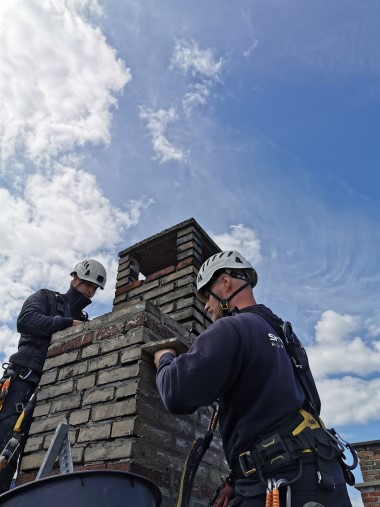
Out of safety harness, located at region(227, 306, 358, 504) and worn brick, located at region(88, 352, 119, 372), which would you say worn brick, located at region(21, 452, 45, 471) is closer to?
worn brick, located at region(88, 352, 119, 372)

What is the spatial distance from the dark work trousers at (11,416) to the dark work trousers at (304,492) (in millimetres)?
2061

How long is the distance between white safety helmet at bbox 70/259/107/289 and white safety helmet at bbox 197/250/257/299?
2.05 m

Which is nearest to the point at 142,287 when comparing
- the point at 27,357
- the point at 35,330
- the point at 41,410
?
the point at 35,330

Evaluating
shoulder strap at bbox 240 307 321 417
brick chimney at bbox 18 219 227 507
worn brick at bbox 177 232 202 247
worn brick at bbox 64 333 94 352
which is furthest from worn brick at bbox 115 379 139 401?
worn brick at bbox 177 232 202 247

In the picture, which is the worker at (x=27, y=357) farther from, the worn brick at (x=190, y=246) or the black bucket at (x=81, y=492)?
the black bucket at (x=81, y=492)

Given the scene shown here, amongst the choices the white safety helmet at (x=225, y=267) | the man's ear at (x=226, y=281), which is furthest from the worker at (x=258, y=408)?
the white safety helmet at (x=225, y=267)

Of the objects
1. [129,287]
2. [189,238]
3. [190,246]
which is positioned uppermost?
[189,238]

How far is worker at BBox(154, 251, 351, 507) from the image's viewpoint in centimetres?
154

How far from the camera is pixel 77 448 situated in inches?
97.4

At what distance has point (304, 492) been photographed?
150cm

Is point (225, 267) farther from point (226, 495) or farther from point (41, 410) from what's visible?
point (41, 410)

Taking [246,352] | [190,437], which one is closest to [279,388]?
[246,352]

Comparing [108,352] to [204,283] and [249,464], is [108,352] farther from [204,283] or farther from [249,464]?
[249,464]

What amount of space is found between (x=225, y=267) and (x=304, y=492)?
4.37 feet
